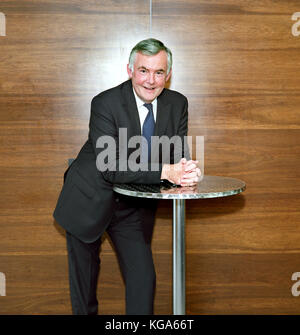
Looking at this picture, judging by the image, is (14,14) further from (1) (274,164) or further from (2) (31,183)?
(1) (274,164)

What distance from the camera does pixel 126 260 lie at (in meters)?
2.38

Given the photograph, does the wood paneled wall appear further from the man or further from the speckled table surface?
the speckled table surface

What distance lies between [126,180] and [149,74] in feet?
1.88

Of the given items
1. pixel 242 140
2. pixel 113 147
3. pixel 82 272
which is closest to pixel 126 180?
pixel 113 147

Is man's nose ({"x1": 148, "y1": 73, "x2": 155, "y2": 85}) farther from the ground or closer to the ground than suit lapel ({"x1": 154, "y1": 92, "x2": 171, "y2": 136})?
farther from the ground

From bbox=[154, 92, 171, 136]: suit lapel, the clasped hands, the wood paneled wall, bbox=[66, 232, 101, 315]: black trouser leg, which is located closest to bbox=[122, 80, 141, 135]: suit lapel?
bbox=[154, 92, 171, 136]: suit lapel

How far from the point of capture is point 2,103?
9.27ft

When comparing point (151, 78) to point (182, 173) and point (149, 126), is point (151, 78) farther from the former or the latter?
point (182, 173)

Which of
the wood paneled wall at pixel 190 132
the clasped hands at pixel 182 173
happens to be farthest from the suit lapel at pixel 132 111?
the wood paneled wall at pixel 190 132

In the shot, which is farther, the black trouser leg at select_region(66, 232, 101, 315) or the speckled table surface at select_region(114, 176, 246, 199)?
the black trouser leg at select_region(66, 232, 101, 315)

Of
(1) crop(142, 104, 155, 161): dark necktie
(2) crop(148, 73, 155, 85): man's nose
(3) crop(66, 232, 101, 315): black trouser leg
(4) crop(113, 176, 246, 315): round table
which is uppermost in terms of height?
(2) crop(148, 73, 155, 85): man's nose

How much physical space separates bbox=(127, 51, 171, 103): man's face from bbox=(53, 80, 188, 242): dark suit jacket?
2.9 inches

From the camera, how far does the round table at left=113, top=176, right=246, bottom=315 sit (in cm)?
189
